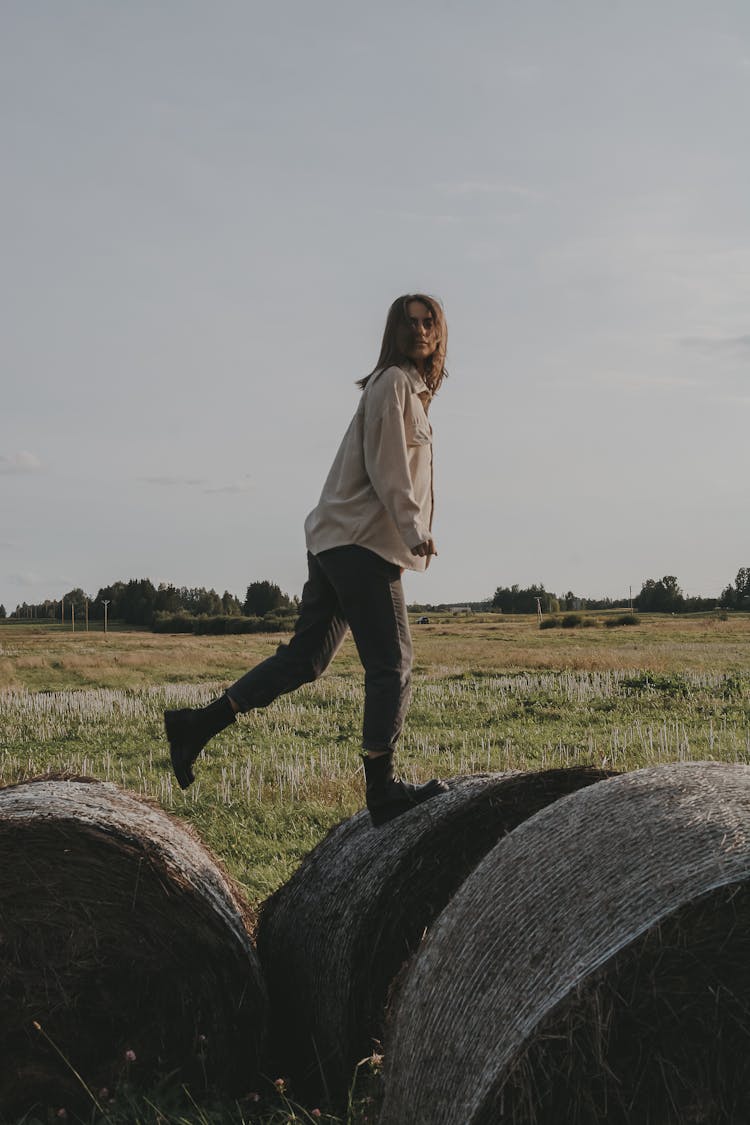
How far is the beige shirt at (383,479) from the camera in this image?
4.52 meters

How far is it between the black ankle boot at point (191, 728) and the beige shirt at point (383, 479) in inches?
36.9

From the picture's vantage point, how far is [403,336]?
4.77 metres

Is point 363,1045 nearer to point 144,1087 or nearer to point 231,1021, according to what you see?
point 231,1021

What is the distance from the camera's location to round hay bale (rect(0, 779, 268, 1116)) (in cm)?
396

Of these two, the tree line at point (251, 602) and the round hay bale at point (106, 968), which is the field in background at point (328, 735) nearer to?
the round hay bale at point (106, 968)

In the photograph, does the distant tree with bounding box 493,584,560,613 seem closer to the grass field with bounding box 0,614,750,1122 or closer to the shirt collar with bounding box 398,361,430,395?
the grass field with bounding box 0,614,750,1122

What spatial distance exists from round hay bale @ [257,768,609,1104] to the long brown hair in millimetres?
1909

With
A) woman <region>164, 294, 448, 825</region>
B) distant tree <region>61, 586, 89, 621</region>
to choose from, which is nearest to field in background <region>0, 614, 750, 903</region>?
woman <region>164, 294, 448, 825</region>

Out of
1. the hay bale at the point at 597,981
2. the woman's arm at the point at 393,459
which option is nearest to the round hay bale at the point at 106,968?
the hay bale at the point at 597,981

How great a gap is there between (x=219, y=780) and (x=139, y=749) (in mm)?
3220

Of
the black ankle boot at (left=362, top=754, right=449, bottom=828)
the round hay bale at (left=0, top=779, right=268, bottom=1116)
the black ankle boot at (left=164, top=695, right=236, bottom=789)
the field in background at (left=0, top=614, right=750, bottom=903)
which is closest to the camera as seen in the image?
the round hay bale at (left=0, top=779, right=268, bottom=1116)

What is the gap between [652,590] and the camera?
11838cm

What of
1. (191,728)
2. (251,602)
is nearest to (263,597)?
(251,602)

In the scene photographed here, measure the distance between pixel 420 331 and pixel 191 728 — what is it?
7.12 feet
